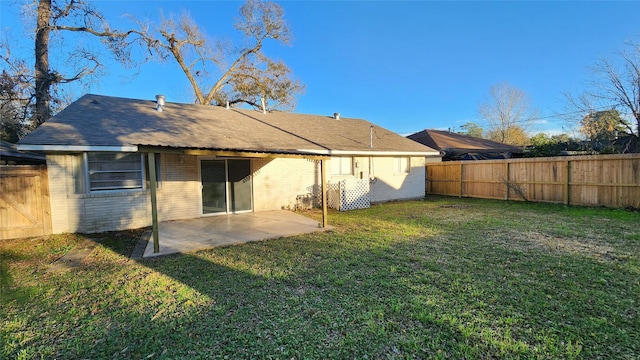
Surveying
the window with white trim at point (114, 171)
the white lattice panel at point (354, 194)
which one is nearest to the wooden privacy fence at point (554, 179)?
the white lattice panel at point (354, 194)

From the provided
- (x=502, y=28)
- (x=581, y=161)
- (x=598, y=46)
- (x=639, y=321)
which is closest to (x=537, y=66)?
(x=598, y=46)

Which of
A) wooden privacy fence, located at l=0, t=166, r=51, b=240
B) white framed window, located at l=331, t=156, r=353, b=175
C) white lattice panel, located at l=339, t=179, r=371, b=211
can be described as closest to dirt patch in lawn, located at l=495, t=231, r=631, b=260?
white lattice panel, located at l=339, t=179, r=371, b=211

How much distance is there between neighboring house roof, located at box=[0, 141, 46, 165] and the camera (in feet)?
29.3

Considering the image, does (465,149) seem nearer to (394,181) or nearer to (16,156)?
(394,181)

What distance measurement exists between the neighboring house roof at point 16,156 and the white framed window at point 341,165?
9.54 meters

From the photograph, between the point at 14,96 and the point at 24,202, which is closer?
the point at 24,202

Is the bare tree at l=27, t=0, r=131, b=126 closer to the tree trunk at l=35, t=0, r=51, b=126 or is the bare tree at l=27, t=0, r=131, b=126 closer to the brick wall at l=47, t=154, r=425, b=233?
the tree trunk at l=35, t=0, r=51, b=126

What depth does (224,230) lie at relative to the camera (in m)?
7.47

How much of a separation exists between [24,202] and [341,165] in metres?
9.45

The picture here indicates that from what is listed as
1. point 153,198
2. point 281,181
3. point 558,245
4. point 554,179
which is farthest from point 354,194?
point 554,179

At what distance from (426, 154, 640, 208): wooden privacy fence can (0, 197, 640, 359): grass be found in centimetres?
408

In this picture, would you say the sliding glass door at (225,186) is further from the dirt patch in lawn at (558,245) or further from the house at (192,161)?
the dirt patch in lawn at (558,245)

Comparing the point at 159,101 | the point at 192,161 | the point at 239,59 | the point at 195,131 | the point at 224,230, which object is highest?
the point at 239,59

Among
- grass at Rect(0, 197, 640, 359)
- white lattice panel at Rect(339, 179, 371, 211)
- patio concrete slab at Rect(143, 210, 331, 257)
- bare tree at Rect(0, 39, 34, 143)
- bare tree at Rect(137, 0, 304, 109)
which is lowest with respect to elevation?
grass at Rect(0, 197, 640, 359)
